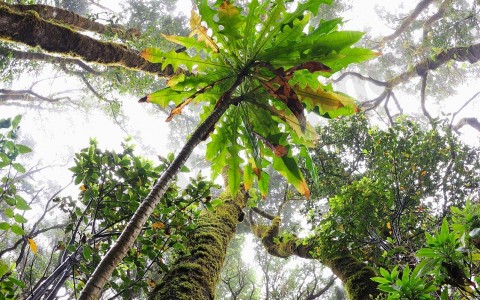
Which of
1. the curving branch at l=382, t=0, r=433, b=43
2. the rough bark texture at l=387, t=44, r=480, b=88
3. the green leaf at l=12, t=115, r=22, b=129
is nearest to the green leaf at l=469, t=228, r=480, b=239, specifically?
the green leaf at l=12, t=115, r=22, b=129

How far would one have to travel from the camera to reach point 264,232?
22.0ft

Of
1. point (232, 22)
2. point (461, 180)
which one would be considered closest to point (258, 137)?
point (232, 22)

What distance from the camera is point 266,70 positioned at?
182 cm

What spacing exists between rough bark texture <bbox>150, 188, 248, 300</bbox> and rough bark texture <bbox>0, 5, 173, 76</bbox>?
1996 mm

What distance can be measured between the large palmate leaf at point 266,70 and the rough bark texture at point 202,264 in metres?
0.86

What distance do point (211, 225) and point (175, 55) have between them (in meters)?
2.25

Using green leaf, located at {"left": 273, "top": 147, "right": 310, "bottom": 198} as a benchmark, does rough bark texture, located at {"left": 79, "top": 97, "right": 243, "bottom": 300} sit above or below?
below

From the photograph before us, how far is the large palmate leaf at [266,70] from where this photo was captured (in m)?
1.66

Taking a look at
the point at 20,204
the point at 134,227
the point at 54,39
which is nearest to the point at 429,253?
the point at 134,227

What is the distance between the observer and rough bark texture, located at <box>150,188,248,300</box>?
7.52ft

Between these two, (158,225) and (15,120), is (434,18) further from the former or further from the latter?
(15,120)

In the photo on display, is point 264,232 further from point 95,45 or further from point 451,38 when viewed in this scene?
point 451,38

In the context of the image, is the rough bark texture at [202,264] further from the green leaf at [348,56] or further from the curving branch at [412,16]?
the curving branch at [412,16]

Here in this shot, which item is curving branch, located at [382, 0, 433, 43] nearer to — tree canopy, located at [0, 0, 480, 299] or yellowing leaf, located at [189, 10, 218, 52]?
tree canopy, located at [0, 0, 480, 299]
